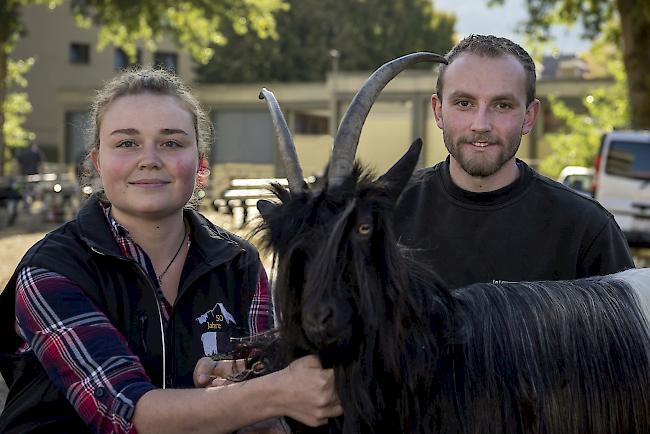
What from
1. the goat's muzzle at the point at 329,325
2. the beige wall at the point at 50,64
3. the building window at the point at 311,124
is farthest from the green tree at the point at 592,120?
the beige wall at the point at 50,64

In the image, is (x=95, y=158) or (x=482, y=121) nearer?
(x=95, y=158)

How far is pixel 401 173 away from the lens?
2.70 metres

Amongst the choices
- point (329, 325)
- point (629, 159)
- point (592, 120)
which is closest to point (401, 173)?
point (329, 325)

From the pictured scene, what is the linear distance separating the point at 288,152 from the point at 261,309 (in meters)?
0.73

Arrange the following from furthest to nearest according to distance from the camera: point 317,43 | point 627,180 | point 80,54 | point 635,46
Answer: point 317,43 < point 80,54 < point 635,46 < point 627,180

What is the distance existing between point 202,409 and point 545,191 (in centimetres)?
159

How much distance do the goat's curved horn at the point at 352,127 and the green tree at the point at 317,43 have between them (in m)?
48.3

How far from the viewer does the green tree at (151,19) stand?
→ 2384 cm

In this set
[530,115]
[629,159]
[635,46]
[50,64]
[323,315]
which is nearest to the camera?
[323,315]

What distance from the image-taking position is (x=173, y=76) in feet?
11.5

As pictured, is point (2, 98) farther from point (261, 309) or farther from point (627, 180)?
point (261, 309)

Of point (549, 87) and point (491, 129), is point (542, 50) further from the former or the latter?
point (491, 129)

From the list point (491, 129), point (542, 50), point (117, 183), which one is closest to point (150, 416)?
point (117, 183)

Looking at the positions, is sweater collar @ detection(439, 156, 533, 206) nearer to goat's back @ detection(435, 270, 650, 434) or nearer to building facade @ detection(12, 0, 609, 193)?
goat's back @ detection(435, 270, 650, 434)
